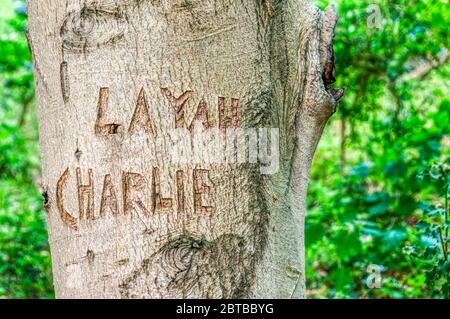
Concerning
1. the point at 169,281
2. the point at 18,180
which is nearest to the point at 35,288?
the point at 18,180

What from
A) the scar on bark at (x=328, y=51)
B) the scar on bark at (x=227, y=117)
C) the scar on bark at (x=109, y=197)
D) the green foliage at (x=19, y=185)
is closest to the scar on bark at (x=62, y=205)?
the scar on bark at (x=109, y=197)

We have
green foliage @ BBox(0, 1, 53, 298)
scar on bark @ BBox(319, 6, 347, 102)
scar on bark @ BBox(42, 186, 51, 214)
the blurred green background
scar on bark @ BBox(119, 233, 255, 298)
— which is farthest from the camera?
green foliage @ BBox(0, 1, 53, 298)

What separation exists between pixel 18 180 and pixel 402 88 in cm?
347

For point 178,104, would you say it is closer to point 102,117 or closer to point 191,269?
point 102,117

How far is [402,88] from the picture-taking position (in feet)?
16.0

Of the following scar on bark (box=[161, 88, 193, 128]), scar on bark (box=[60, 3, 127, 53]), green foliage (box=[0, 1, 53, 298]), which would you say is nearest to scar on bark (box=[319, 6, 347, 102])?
scar on bark (box=[161, 88, 193, 128])

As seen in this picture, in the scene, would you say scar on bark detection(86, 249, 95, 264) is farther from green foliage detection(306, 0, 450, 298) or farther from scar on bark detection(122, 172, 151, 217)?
green foliage detection(306, 0, 450, 298)

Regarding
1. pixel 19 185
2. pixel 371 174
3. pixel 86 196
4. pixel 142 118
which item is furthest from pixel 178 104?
pixel 19 185

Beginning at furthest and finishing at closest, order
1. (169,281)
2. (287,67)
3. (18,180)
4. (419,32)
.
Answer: (18,180) < (419,32) < (287,67) < (169,281)

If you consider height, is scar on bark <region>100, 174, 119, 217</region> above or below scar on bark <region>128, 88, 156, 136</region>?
below

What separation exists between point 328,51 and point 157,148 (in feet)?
2.04

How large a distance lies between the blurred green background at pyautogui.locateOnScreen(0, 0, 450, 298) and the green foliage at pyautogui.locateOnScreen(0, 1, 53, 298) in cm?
1

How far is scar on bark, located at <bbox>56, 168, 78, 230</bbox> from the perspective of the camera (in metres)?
1.68
